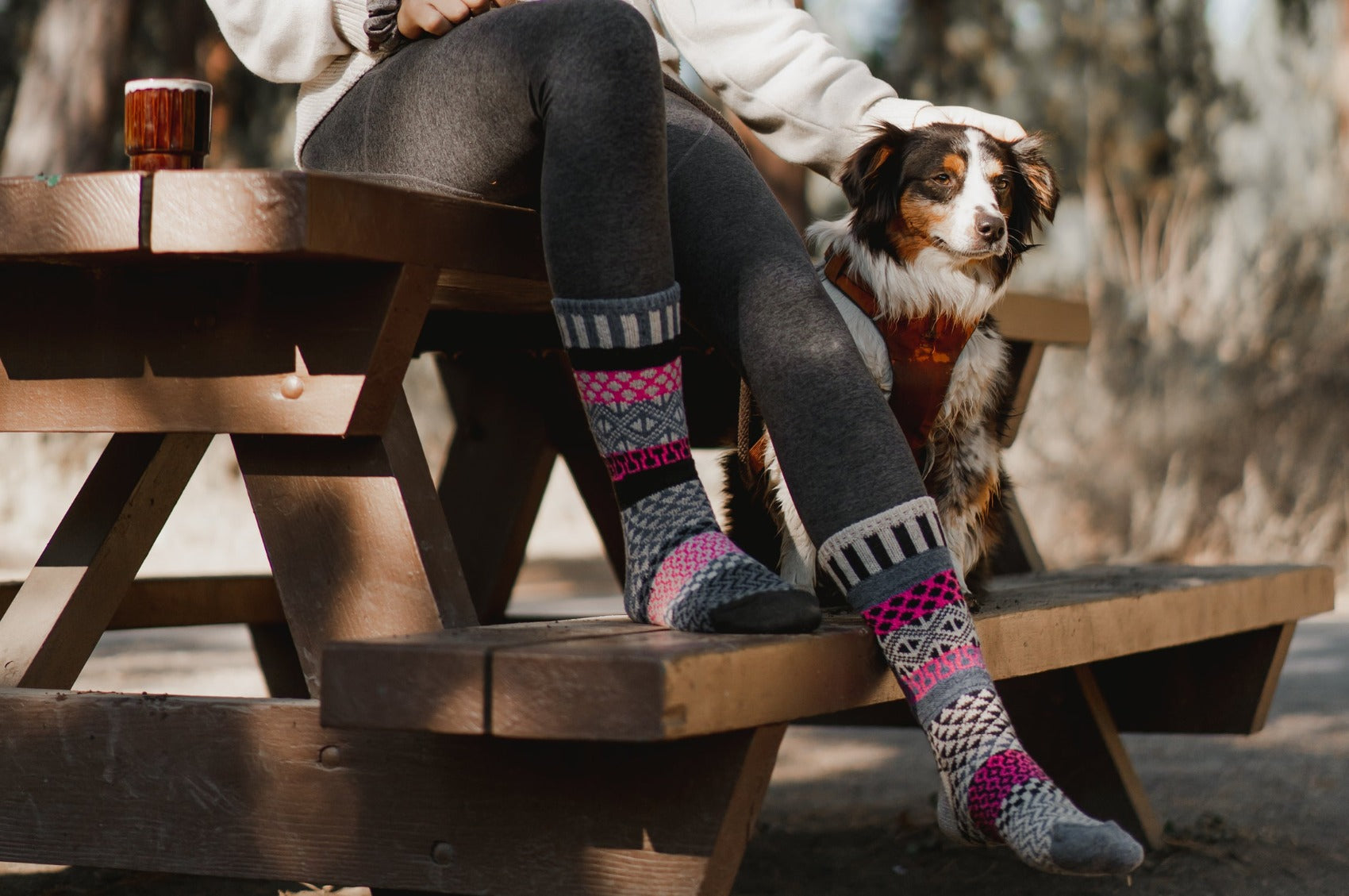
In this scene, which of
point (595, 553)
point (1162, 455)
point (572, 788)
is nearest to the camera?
point (572, 788)

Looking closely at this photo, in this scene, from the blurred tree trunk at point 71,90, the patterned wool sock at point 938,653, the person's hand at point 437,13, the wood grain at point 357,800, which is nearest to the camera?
the wood grain at point 357,800

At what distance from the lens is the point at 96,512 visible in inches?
80.0

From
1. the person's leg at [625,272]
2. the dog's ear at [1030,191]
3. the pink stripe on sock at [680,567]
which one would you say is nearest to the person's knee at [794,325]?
the person's leg at [625,272]

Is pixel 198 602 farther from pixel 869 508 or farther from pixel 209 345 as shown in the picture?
pixel 869 508

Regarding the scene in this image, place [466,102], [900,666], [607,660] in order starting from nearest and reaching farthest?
[607,660]
[900,666]
[466,102]

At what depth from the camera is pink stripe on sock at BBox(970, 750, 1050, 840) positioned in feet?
5.00

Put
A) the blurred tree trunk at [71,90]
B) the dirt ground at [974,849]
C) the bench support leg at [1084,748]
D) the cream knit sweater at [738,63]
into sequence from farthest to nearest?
1. the blurred tree trunk at [71,90]
2. the bench support leg at [1084,748]
3. the dirt ground at [974,849]
4. the cream knit sweater at [738,63]

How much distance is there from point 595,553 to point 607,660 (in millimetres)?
7851

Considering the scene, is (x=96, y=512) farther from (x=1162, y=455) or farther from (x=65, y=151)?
(x=65, y=151)

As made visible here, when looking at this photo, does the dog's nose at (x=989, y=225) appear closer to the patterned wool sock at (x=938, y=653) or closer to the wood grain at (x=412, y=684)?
the patterned wool sock at (x=938, y=653)

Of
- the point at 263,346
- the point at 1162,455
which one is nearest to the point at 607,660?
the point at 263,346

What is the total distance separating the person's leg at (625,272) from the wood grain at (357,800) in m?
0.19

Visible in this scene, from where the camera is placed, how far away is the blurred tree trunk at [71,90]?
27.9 feet

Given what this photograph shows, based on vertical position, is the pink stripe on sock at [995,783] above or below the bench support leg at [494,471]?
above
